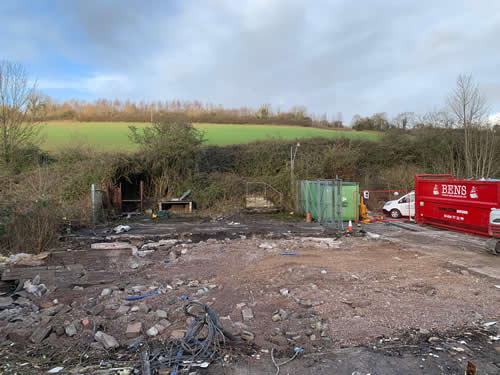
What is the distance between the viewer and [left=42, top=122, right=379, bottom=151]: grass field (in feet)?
86.7

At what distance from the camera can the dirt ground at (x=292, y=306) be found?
4305 millimetres

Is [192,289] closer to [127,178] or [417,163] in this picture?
[127,178]

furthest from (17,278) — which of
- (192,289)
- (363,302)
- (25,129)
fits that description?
(25,129)

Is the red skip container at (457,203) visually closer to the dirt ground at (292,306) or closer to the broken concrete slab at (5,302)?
the dirt ground at (292,306)

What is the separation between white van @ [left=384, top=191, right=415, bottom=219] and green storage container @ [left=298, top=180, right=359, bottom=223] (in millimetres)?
2761

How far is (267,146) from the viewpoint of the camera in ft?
93.5

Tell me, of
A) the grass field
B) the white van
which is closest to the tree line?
the grass field

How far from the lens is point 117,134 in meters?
31.0

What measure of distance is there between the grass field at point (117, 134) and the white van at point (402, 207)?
45.9 ft

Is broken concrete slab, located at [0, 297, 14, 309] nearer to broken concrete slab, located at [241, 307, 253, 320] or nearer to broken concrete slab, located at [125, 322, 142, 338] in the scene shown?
broken concrete slab, located at [125, 322, 142, 338]

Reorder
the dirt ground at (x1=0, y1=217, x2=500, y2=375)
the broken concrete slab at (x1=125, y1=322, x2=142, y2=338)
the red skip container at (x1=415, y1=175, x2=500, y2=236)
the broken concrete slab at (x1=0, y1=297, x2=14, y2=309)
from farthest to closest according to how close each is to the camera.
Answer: the red skip container at (x1=415, y1=175, x2=500, y2=236)
the broken concrete slab at (x1=0, y1=297, x2=14, y2=309)
the broken concrete slab at (x1=125, y1=322, x2=142, y2=338)
the dirt ground at (x1=0, y1=217, x2=500, y2=375)

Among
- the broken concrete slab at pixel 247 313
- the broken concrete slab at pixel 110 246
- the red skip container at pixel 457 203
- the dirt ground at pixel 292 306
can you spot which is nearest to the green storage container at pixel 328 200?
the red skip container at pixel 457 203

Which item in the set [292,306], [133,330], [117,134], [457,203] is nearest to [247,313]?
[292,306]

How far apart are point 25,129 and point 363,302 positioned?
2422 centimetres
